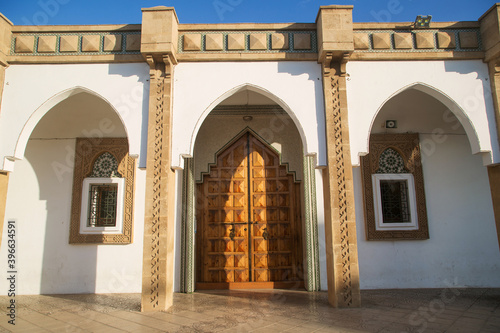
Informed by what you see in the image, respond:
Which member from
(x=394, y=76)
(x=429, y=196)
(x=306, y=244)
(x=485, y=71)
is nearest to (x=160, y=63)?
(x=394, y=76)

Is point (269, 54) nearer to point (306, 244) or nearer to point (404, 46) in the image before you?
point (404, 46)

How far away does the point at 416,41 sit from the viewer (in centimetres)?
514

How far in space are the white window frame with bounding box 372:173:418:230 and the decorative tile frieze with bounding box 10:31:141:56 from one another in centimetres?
442

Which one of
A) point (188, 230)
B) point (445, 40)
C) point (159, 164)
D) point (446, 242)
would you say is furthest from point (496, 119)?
point (188, 230)

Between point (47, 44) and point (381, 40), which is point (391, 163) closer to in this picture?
point (381, 40)

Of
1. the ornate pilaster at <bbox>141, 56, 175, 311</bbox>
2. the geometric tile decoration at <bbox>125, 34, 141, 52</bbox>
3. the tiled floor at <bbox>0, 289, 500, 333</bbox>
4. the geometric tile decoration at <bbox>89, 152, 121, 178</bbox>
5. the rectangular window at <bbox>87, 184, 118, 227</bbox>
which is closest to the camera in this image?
the tiled floor at <bbox>0, 289, 500, 333</bbox>

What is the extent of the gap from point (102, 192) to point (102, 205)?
8.9 inches

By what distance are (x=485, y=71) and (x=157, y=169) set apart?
4.72 m

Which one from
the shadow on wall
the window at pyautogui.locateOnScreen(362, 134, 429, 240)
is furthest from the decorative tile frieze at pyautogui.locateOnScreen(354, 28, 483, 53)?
the shadow on wall

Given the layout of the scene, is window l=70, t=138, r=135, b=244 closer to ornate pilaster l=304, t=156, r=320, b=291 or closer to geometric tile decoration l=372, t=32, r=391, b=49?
ornate pilaster l=304, t=156, r=320, b=291

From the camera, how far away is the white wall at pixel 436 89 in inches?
194

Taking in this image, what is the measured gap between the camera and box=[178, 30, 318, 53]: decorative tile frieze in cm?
509

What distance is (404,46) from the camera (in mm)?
5109

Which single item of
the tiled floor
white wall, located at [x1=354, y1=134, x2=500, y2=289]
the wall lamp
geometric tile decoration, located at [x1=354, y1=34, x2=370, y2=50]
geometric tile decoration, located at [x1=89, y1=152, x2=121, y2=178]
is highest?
the wall lamp
